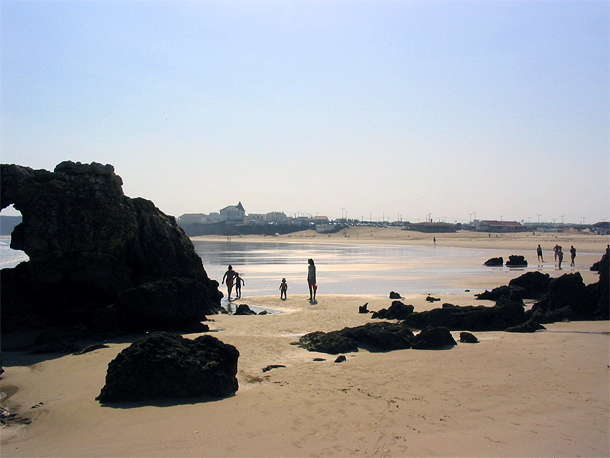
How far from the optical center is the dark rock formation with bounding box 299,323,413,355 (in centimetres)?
852

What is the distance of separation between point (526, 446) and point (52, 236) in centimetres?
1052

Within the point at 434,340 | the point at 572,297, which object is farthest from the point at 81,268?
the point at 572,297

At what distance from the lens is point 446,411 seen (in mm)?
5363

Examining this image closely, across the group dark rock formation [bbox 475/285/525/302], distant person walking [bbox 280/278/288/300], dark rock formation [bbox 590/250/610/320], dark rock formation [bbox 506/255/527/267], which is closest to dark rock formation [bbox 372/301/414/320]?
dark rock formation [bbox 475/285/525/302]

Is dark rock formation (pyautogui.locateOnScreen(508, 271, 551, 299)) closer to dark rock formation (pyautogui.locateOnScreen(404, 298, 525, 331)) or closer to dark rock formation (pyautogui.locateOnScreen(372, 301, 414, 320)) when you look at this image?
dark rock formation (pyautogui.locateOnScreen(404, 298, 525, 331))

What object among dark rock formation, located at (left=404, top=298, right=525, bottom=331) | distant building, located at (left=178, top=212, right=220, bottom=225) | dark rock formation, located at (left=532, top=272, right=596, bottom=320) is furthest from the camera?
distant building, located at (left=178, top=212, right=220, bottom=225)

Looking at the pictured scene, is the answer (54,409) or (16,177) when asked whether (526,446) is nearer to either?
(54,409)

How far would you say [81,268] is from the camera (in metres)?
11.2

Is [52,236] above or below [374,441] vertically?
above

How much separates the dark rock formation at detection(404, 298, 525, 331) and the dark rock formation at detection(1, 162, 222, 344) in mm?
5183

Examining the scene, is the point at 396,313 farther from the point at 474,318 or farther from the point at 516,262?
the point at 516,262

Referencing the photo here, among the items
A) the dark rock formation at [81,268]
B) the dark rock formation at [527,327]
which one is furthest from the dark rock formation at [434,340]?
the dark rock formation at [81,268]

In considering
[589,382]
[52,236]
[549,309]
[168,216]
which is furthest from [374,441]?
[168,216]

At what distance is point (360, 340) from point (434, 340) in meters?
1.36
